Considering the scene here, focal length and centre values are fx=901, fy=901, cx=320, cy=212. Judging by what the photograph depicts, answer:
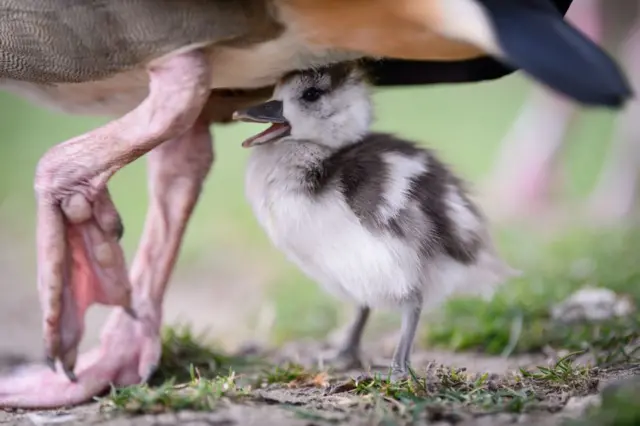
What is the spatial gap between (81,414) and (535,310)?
1579 millimetres

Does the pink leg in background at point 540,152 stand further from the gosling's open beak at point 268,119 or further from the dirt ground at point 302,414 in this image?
the dirt ground at point 302,414

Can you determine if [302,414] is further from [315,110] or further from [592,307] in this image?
[592,307]

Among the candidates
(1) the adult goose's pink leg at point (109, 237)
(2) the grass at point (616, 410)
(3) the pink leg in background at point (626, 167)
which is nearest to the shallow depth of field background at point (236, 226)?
(3) the pink leg in background at point (626, 167)

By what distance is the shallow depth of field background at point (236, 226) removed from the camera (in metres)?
3.70

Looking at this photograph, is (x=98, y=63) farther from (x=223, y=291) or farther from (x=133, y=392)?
(x=223, y=291)

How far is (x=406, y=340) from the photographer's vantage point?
7.10 feet

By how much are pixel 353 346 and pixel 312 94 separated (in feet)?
2.40

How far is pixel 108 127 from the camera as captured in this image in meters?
2.08

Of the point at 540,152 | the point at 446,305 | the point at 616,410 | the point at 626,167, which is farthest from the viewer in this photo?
the point at 540,152

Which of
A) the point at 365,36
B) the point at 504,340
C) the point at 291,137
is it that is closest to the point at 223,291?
the point at 504,340

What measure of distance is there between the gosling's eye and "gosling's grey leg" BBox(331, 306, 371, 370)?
62cm

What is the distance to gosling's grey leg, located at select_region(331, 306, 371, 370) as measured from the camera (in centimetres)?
252

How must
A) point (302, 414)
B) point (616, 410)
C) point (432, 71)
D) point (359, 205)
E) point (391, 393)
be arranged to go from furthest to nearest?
point (432, 71) → point (359, 205) → point (391, 393) → point (302, 414) → point (616, 410)

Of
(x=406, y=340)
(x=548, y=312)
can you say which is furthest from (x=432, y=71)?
(x=548, y=312)
